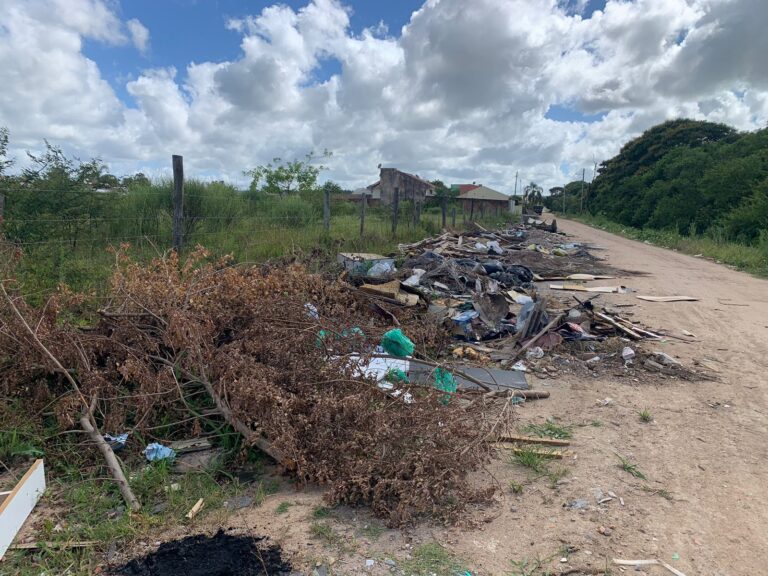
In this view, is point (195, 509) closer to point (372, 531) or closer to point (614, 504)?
point (372, 531)

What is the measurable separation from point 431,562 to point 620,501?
1.25 metres

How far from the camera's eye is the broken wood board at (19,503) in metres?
2.30

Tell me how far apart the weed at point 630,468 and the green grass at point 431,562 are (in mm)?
1464

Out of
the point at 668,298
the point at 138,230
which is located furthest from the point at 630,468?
the point at 138,230

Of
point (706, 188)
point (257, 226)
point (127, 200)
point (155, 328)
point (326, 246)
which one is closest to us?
point (155, 328)

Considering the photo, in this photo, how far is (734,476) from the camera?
305 centimetres

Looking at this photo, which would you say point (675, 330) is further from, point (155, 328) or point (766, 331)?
point (155, 328)

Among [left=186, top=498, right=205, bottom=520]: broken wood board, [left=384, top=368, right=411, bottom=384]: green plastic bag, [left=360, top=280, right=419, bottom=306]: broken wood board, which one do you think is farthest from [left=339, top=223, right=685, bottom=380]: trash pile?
[left=186, top=498, right=205, bottom=520]: broken wood board

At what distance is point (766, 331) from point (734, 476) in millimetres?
4646

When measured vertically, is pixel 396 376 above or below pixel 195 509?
above

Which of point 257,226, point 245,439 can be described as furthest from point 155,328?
point 257,226

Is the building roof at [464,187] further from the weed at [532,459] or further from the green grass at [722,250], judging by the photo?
the weed at [532,459]

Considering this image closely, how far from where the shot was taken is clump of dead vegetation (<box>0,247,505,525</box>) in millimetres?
2787

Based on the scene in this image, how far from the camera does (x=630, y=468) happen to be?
3123 mm
